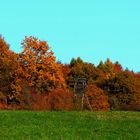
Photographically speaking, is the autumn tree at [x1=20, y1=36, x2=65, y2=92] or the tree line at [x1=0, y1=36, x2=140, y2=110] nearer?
the tree line at [x1=0, y1=36, x2=140, y2=110]

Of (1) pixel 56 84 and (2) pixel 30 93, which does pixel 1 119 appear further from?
(1) pixel 56 84

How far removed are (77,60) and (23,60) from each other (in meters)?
28.4

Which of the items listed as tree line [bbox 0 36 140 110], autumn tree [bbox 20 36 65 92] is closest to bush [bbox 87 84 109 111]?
tree line [bbox 0 36 140 110]

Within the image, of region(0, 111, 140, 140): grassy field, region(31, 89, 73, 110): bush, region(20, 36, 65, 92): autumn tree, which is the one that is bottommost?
region(0, 111, 140, 140): grassy field

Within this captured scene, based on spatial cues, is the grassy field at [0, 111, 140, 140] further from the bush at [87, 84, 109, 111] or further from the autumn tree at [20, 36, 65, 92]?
the autumn tree at [20, 36, 65, 92]

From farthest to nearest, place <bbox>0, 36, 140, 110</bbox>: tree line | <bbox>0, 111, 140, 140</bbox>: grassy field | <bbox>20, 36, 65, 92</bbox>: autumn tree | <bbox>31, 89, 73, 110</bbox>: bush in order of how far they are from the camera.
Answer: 1. <bbox>20, 36, 65, 92</bbox>: autumn tree
2. <bbox>0, 36, 140, 110</bbox>: tree line
3. <bbox>31, 89, 73, 110</bbox>: bush
4. <bbox>0, 111, 140, 140</bbox>: grassy field

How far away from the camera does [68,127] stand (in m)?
19.1

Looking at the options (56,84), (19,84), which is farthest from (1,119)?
(56,84)

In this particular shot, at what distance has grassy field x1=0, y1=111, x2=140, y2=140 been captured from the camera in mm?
17094

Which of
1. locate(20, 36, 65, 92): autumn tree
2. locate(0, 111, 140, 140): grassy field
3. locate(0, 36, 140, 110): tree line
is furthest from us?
locate(20, 36, 65, 92): autumn tree

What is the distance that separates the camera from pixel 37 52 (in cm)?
7481

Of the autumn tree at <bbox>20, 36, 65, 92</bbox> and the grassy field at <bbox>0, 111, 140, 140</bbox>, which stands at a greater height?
the autumn tree at <bbox>20, 36, 65, 92</bbox>

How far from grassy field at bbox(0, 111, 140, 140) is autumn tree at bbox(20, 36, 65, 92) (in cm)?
4625

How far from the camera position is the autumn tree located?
70938 millimetres
